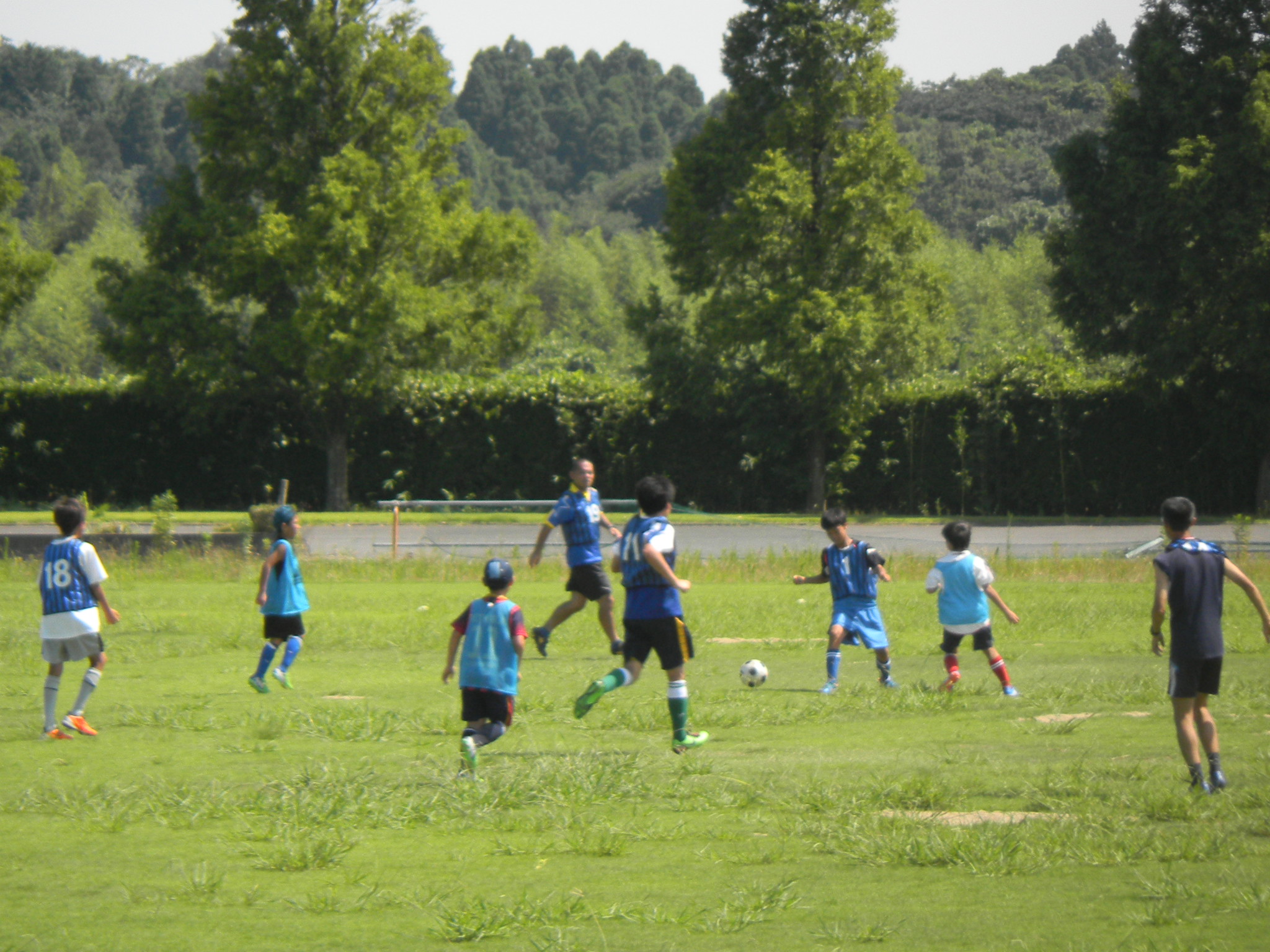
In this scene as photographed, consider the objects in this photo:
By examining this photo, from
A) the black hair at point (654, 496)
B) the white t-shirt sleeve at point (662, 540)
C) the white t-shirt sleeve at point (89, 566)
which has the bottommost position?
the white t-shirt sleeve at point (89, 566)

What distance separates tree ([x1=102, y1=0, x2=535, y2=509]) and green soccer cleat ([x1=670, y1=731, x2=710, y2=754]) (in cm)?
2769

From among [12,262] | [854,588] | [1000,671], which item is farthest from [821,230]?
[1000,671]

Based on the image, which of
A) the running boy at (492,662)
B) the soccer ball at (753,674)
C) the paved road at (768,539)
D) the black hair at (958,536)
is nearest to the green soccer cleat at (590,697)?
the running boy at (492,662)

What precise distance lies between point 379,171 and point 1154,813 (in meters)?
31.8

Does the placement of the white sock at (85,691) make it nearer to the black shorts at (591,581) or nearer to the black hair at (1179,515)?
the black shorts at (591,581)

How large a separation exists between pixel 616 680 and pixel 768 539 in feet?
66.6

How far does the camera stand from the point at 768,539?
28.7 metres

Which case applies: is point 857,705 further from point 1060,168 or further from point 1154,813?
point 1060,168

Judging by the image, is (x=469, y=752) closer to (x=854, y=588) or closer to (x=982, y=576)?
(x=854, y=588)

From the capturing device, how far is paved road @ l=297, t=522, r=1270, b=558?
2414cm

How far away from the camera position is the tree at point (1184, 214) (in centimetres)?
3150

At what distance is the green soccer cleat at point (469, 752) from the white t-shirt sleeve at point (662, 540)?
1.67 m

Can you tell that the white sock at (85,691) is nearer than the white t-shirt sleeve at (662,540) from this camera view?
No

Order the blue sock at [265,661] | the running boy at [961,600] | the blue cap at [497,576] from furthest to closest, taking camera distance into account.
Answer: the blue sock at [265,661]
the running boy at [961,600]
the blue cap at [497,576]
